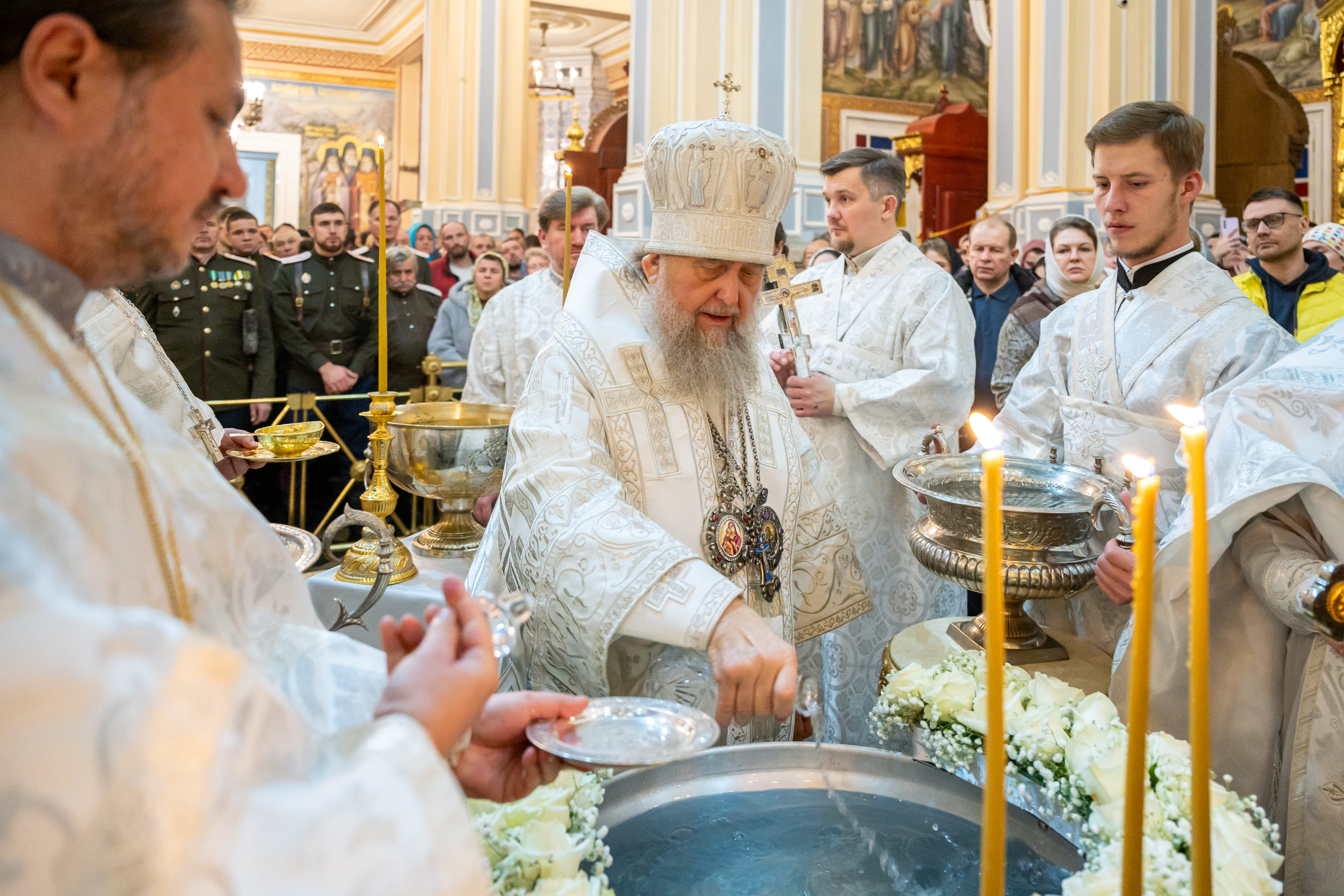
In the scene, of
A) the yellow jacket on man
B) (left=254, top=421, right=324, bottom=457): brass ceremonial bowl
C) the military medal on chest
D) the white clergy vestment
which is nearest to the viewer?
the white clergy vestment

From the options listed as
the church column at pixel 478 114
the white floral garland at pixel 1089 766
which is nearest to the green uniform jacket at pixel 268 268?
the white floral garland at pixel 1089 766

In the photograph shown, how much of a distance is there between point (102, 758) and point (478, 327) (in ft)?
12.9

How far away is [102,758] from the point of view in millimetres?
545

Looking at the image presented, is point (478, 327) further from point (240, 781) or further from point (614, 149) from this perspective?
point (614, 149)

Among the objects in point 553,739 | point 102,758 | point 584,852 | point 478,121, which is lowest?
point 584,852

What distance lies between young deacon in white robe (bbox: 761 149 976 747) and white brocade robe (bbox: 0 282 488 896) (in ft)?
8.70

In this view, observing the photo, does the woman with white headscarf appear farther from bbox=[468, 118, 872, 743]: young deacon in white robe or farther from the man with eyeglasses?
bbox=[468, 118, 872, 743]: young deacon in white robe

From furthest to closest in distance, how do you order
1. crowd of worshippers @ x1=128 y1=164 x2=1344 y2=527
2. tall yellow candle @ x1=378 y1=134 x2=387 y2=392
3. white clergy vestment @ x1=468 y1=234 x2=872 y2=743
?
crowd of worshippers @ x1=128 y1=164 x2=1344 y2=527, tall yellow candle @ x1=378 y1=134 x2=387 y2=392, white clergy vestment @ x1=468 y1=234 x2=872 y2=743

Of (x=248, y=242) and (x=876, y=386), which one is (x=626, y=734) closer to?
(x=876, y=386)

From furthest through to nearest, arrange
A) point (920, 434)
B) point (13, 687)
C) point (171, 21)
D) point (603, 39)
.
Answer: point (603, 39)
point (920, 434)
point (171, 21)
point (13, 687)

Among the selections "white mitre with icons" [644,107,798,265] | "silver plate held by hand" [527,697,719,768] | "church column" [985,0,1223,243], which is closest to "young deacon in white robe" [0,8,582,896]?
"silver plate held by hand" [527,697,719,768]

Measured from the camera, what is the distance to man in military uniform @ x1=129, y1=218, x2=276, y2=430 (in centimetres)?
537

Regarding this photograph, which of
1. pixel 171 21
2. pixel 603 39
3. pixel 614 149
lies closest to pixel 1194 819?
pixel 171 21

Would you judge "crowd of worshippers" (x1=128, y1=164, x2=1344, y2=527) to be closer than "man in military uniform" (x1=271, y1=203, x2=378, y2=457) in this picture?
Yes
